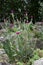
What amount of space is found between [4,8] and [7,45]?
4.23 metres

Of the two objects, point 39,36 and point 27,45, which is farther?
point 39,36

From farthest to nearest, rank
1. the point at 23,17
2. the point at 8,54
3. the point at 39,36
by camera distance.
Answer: the point at 23,17 < the point at 39,36 < the point at 8,54

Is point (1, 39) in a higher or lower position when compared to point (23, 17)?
higher

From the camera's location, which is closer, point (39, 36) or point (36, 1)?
point (39, 36)

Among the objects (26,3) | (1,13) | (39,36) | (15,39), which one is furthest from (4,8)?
(15,39)

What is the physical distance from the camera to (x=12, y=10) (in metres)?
9.05

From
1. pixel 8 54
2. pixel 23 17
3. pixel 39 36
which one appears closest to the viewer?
pixel 8 54

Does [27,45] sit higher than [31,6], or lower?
higher

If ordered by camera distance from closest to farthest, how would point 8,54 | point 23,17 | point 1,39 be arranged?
point 8,54, point 1,39, point 23,17

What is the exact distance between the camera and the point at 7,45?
17.3ft

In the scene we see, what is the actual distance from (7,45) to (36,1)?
427cm

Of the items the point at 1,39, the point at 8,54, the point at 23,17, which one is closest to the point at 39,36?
the point at 1,39

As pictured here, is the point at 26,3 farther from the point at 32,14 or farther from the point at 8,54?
the point at 8,54

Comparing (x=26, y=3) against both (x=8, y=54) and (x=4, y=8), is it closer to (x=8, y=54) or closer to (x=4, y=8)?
(x=4, y=8)
